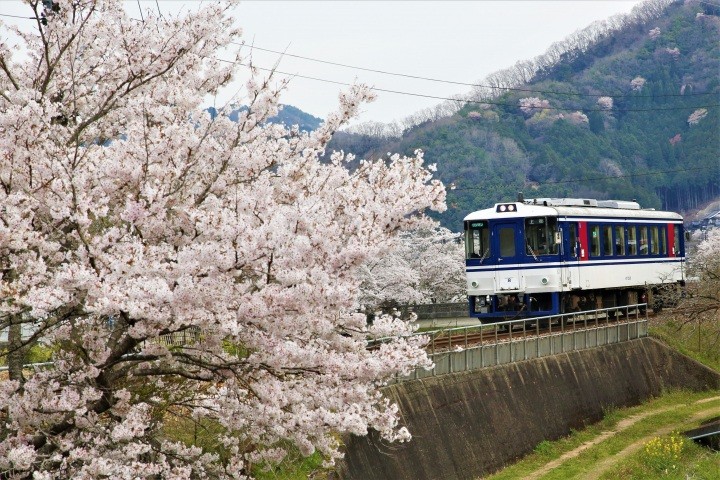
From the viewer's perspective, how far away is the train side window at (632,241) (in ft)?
92.3

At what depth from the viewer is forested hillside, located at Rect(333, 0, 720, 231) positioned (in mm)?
95750

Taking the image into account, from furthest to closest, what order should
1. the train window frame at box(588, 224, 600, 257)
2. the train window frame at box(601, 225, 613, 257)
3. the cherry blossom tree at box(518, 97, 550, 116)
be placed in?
the cherry blossom tree at box(518, 97, 550, 116) → the train window frame at box(601, 225, 613, 257) → the train window frame at box(588, 224, 600, 257)

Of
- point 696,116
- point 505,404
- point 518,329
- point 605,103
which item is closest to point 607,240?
point 518,329

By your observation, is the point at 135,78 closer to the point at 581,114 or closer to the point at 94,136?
the point at 94,136

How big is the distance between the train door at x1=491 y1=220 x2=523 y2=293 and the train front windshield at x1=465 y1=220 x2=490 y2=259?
232 mm

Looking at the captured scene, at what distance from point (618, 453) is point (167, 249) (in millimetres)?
14850

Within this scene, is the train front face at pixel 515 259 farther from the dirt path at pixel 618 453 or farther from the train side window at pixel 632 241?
the train side window at pixel 632 241

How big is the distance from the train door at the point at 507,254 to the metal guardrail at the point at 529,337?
1066 millimetres

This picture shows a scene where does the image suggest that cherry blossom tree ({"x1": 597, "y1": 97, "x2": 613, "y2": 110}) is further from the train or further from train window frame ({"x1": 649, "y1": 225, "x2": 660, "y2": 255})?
the train

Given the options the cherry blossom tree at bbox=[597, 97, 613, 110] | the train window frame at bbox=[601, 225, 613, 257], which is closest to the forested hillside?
the cherry blossom tree at bbox=[597, 97, 613, 110]

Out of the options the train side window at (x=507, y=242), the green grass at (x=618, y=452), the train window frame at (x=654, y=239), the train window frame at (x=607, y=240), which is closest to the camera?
the green grass at (x=618, y=452)

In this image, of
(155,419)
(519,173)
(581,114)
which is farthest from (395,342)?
(581,114)

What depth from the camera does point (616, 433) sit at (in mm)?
22469

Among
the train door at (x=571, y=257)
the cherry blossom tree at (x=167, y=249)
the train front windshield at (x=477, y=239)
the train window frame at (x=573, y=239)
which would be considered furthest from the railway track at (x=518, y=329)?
the cherry blossom tree at (x=167, y=249)
